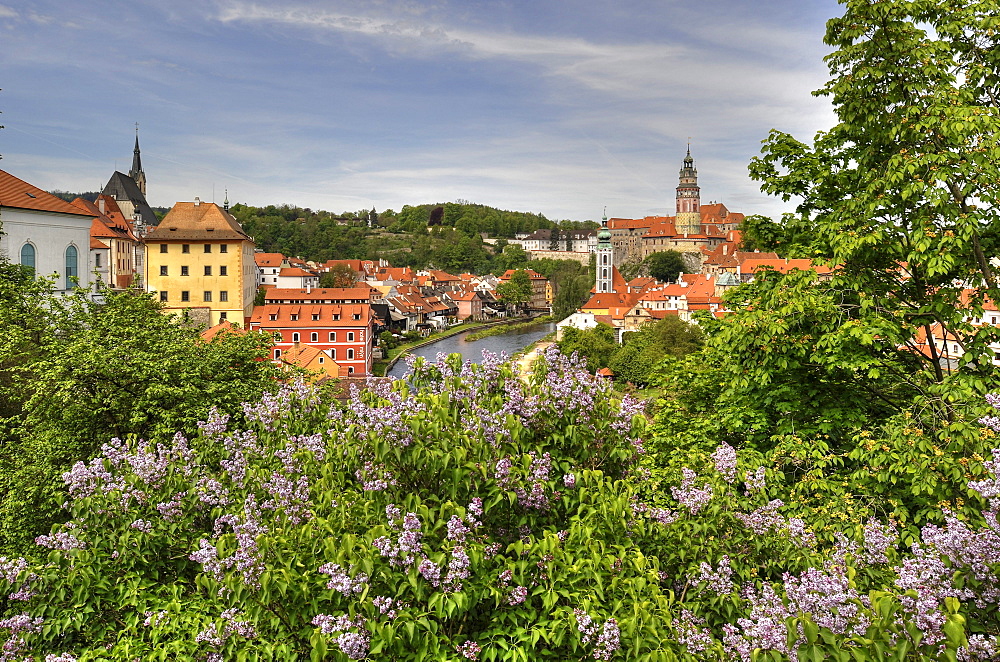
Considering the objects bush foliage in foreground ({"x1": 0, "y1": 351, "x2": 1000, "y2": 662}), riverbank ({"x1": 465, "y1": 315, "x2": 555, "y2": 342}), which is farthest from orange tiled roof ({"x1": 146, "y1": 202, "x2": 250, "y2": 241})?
riverbank ({"x1": 465, "y1": 315, "x2": 555, "y2": 342})

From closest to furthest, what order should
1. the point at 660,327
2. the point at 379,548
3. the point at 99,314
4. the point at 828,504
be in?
the point at 379,548, the point at 828,504, the point at 99,314, the point at 660,327

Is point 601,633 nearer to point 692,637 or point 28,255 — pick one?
point 692,637

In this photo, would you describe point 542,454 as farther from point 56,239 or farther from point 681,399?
point 56,239

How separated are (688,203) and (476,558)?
14176 cm

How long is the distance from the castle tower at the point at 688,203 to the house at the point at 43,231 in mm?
121514

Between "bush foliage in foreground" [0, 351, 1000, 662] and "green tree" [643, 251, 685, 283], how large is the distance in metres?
111

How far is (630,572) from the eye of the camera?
429 centimetres

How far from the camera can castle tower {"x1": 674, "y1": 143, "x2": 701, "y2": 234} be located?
13612cm

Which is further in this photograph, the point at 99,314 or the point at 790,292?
the point at 99,314

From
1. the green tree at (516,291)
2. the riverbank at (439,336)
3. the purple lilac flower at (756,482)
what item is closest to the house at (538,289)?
the green tree at (516,291)

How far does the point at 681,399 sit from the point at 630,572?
9.98m

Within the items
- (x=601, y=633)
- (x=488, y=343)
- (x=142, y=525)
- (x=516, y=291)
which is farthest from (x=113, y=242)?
(x=601, y=633)

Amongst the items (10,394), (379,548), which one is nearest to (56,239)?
(10,394)

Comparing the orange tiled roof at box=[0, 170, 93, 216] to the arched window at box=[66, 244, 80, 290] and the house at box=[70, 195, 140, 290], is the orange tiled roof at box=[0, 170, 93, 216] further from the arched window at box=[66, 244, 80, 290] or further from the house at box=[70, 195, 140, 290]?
the house at box=[70, 195, 140, 290]
